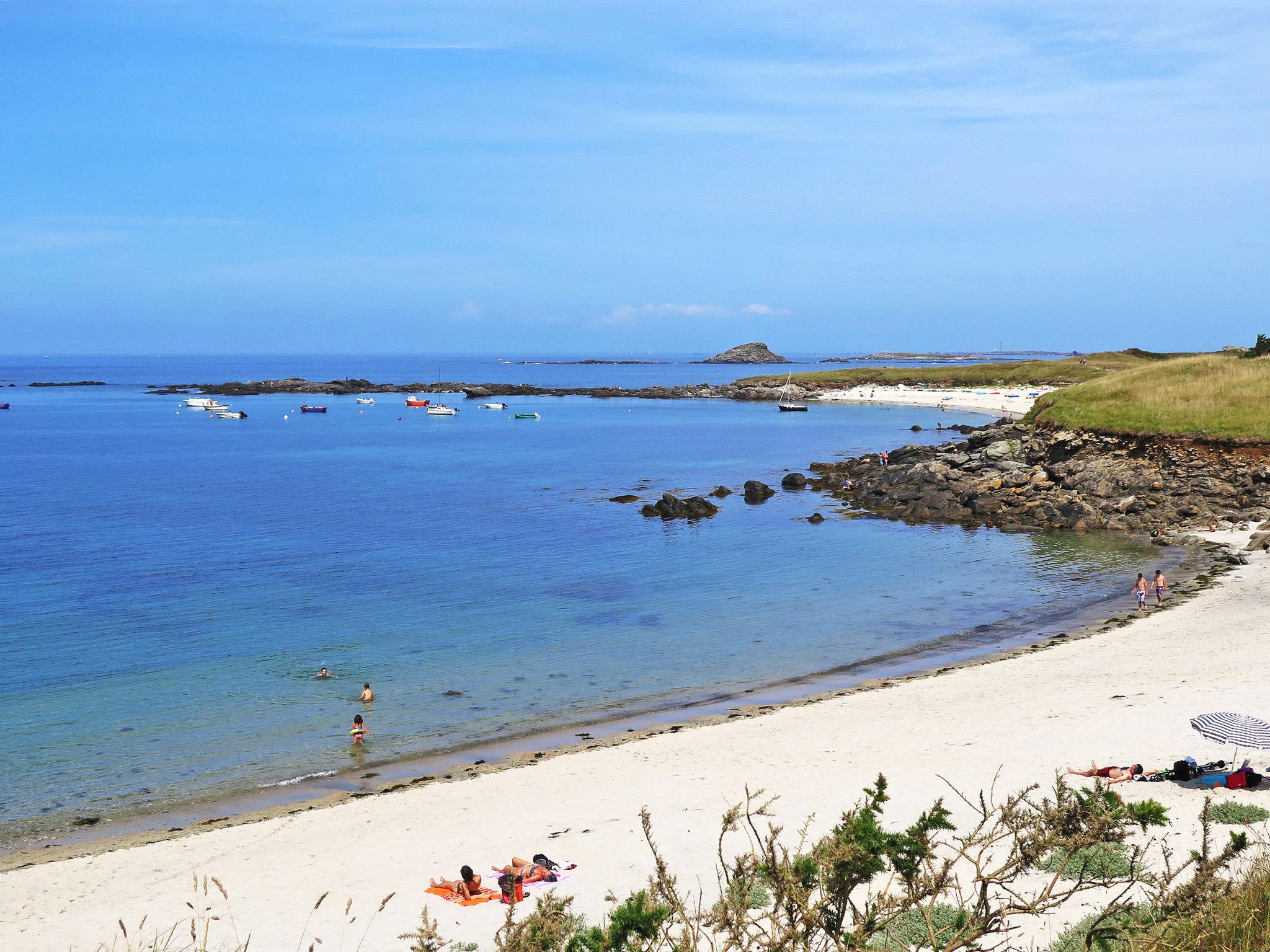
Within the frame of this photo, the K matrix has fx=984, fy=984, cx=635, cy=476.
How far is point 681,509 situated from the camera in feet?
175

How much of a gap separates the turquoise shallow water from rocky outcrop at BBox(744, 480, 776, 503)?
3.69 feet

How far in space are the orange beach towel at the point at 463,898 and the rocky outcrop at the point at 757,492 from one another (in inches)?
1801

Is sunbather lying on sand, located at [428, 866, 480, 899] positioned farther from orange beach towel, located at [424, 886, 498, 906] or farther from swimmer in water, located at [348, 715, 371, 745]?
swimmer in water, located at [348, 715, 371, 745]

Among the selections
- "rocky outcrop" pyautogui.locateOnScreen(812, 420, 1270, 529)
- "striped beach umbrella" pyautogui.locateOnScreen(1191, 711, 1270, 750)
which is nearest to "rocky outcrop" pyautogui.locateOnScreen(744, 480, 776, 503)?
"rocky outcrop" pyautogui.locateOnScreen(812, 420, 1270, 529)

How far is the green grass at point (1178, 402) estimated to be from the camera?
49250mm

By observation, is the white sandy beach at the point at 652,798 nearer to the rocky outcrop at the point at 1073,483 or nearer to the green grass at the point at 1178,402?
the rocky outcrop at the point at 1073,483

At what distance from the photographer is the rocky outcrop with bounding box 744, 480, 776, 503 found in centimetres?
5844

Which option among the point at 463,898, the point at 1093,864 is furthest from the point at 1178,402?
the point at 463,898

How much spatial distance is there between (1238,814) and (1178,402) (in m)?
44.9

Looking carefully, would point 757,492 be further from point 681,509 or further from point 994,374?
point 994,374

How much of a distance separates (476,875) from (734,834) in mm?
3973

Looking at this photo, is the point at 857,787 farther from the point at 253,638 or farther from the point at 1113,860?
the point at 253,638

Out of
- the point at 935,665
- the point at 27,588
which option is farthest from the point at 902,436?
the point at 27,588

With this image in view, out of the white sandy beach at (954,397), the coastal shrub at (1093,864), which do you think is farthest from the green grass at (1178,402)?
the coastal shrub at (1093,864)
